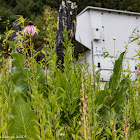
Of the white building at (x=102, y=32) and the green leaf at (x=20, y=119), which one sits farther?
the white building at (x=102, y=32)

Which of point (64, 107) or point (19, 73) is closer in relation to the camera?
point (64, 107)

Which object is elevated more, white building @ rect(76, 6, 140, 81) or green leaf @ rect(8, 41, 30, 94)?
white building @ rect(76, 6, 140, 81)

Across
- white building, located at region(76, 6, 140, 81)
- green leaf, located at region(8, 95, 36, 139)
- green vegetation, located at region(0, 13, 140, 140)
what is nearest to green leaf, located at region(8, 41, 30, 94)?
green vegetation, located at region(0, 13, 140, 140)

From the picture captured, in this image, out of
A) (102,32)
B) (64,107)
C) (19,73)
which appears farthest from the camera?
(102,32)

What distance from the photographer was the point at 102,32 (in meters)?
12.3

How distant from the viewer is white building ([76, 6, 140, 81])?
11789mm

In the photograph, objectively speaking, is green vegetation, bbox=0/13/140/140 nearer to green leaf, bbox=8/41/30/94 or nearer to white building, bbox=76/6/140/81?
green leaf, bbox=8/41/30/94

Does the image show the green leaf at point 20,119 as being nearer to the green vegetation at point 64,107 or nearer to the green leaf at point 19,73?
the green vegetation at point 64,107

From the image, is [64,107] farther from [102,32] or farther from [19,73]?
[102,32]

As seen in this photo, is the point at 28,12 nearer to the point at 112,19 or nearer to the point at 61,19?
the point at 112,19

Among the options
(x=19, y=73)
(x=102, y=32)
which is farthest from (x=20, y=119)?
(x=102, y=32)

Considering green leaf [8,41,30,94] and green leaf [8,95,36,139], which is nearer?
green leaf [8,95,36,139]

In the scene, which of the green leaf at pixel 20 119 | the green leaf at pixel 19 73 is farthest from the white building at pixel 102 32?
the green leaf at pixel 20 119

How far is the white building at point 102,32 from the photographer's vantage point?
38.7 ft
